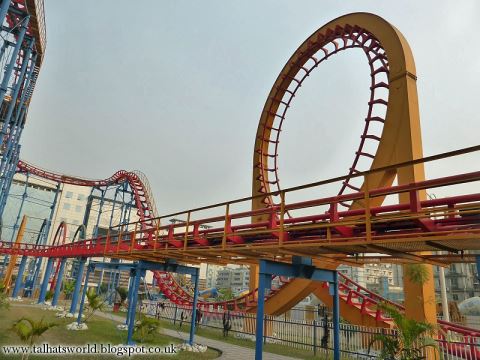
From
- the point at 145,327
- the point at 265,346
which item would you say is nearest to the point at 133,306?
the point at 145,327

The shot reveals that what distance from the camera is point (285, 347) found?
48.5 ft

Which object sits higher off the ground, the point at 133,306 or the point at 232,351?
the point at 133,306

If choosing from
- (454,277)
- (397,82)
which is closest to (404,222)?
(397,82)

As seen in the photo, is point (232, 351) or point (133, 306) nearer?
point (133, 306)

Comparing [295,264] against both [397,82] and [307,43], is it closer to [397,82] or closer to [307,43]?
→ [397,82]

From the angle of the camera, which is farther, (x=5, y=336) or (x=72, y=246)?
(x=72, y=246)

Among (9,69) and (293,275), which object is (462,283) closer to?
(293,275)

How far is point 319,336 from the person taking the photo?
15125 millimetres

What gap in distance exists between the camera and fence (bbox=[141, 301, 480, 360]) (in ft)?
33.3

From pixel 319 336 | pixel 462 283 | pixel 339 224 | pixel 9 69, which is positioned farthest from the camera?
pixel 462 283

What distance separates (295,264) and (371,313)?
7.79 metres

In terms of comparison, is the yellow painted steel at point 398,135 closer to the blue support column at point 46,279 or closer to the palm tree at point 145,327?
the palm tree at point 145,327

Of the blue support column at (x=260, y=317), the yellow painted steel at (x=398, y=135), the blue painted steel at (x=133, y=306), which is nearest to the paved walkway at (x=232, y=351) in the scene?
the yellow painted steel at (x=398, y=135)

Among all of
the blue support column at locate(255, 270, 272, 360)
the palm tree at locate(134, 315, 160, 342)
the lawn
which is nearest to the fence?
the lawn
